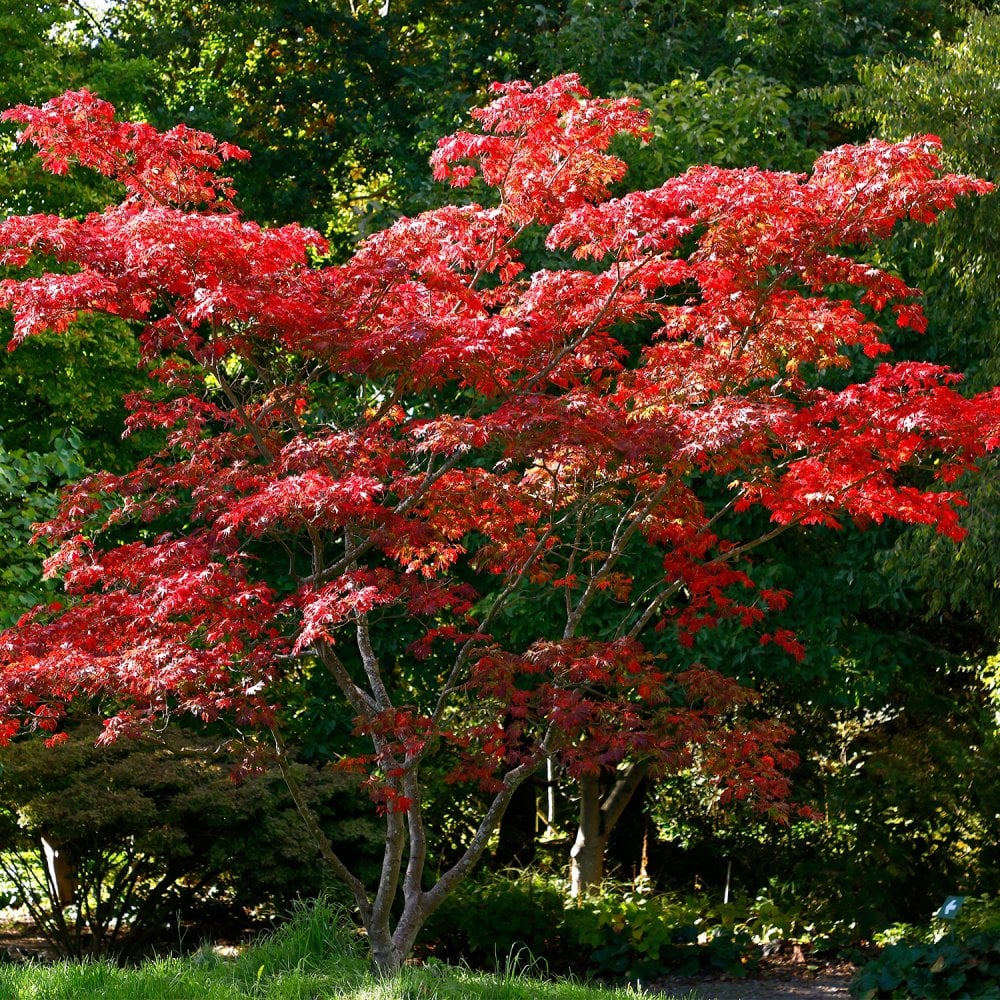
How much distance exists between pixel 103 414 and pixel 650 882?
243 inches

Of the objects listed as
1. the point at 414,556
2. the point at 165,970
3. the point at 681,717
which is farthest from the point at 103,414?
the point at 681,717

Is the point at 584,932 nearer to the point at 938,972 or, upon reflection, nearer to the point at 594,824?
the point at 594,824

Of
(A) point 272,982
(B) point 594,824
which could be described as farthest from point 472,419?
(B) point 594,824

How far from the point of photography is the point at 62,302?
196 inches

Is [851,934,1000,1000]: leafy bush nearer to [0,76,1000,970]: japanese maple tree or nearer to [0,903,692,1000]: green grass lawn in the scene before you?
[0,76,1000,970]: japanese maple tree

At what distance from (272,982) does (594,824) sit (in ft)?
16.0

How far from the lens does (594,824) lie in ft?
33.3

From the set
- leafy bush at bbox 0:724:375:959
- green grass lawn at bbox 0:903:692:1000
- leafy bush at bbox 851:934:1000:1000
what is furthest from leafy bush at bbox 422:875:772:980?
green grass lawn at bbox 0:903:692:1000

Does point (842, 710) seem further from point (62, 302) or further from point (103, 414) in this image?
point (62, 302)

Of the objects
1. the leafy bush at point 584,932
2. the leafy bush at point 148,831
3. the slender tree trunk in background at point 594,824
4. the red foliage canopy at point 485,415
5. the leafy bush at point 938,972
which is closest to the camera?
the red foliage canopy at point 485,415

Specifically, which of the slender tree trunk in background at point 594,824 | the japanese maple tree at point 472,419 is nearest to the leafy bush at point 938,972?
the japanese maple tree at point 472,419

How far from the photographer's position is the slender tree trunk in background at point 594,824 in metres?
10.0

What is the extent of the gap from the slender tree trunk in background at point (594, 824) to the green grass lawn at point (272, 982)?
13.0 ft

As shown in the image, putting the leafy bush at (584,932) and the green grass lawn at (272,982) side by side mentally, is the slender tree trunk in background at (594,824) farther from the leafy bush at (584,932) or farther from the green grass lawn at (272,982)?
the green grass lawn at (272,982)
